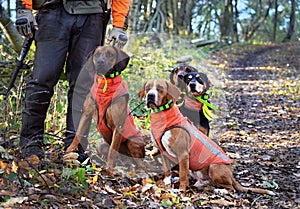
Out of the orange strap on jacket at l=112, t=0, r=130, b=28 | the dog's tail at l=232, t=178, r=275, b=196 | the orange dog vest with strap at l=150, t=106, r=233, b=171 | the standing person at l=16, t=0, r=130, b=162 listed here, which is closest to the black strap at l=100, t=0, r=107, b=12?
the standing person at l=16, t=0, r=130, b=162

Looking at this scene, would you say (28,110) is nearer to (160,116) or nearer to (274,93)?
(160,116)

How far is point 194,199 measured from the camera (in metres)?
4.42

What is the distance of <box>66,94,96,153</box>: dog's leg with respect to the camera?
4652mm

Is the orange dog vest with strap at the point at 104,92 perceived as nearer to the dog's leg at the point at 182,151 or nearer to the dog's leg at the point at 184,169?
the dog's leg at the point at 182,151

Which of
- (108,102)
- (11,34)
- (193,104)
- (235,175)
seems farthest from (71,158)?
(11,34)

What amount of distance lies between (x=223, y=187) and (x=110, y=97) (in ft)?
4.86

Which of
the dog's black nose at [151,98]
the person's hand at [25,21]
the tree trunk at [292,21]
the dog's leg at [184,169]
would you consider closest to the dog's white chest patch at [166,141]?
the dog's leg at [184,169]

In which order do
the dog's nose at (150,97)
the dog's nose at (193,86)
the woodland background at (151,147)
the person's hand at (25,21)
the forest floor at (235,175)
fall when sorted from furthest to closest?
the dog's nose at (193,86) < the dog's nose at (150,97) < the person's hand at (25,21) < the woodland background at (151,147) < the forest floor at (235,175)

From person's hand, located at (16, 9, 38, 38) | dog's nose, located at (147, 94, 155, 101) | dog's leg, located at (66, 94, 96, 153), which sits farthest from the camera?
dog's leg, located at (66, 94, 96, 153)

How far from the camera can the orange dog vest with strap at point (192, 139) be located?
4.55m

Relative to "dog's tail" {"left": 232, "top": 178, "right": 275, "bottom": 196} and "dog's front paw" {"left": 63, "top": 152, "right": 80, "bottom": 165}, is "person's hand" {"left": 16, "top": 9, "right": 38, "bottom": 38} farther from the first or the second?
"dog's tail" {"left": 232, "top": 178, "right": 275, "bottom": 196}

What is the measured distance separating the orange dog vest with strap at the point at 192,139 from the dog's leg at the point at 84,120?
64 cm

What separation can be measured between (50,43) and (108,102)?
835 millimetres

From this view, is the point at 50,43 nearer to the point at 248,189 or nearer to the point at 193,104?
the point at 193,104
